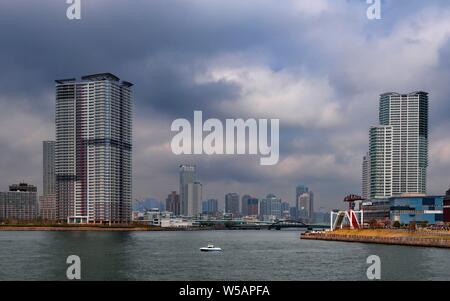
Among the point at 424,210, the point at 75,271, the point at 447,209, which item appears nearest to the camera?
the point at 75,271

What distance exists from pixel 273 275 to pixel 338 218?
372 ft

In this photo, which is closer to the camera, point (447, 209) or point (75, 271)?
point (75, 271)

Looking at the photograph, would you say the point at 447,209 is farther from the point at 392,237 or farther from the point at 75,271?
the point at 75,271

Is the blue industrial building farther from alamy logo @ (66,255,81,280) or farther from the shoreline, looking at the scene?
alamy logo @ (66,255,81,280)

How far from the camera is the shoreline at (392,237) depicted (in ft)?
337

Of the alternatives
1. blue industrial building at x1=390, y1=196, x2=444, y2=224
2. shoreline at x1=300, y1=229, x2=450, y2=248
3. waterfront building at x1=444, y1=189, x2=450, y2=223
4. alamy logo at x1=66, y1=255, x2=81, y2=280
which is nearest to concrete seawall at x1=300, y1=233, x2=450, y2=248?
shoreline at x1=300, y1=229, x2=450, y2=248

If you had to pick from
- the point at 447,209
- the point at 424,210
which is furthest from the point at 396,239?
the point at 424,210

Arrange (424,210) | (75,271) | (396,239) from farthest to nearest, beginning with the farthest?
(424,210) < (396,239) < (75,271)

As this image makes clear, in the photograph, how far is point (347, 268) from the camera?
6234 cm

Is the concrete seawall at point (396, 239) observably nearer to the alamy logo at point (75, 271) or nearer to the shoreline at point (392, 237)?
the shoreline at point (392, 237)

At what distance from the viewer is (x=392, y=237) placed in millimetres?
117188

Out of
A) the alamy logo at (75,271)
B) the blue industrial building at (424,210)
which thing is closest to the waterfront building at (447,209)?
the blue industrial building at (424,210)

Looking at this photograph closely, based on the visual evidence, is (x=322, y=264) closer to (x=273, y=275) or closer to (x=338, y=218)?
(x=273, y=275)

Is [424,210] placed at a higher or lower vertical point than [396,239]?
lower
